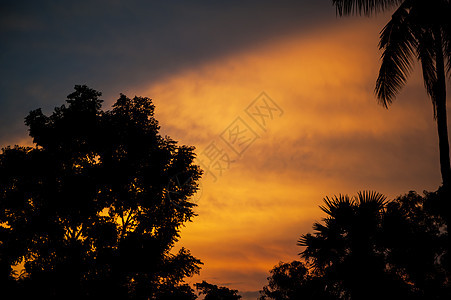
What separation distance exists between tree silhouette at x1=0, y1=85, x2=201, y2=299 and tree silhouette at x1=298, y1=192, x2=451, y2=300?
11.5m

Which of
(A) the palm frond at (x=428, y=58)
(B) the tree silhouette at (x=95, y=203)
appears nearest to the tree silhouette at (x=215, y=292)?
(B) the tree silhouette at (x=95, y=203)

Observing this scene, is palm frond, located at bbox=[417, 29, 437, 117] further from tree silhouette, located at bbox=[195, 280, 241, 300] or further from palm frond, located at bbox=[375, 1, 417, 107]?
tree silhouette, located at bbox=[195, 280, 241, 300]

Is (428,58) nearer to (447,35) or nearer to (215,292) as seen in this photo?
(447,35)

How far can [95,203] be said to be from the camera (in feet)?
70.2

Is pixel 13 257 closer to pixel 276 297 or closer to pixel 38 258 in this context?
pixel 38 258

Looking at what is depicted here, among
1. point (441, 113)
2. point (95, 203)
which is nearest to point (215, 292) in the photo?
point (95, 203)

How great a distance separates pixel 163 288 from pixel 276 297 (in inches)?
1368

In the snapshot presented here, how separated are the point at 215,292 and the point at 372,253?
Result: 160ft

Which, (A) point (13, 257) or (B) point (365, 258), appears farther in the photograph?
(A) point (13, 257)

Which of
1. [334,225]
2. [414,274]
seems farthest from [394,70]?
[414,274]

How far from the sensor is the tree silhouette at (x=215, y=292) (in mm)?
53906

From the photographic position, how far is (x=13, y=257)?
67.4ft

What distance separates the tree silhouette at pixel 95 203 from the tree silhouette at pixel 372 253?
11549mm

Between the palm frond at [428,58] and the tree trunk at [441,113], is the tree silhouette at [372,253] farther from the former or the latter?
the palm frond at [428,58]
